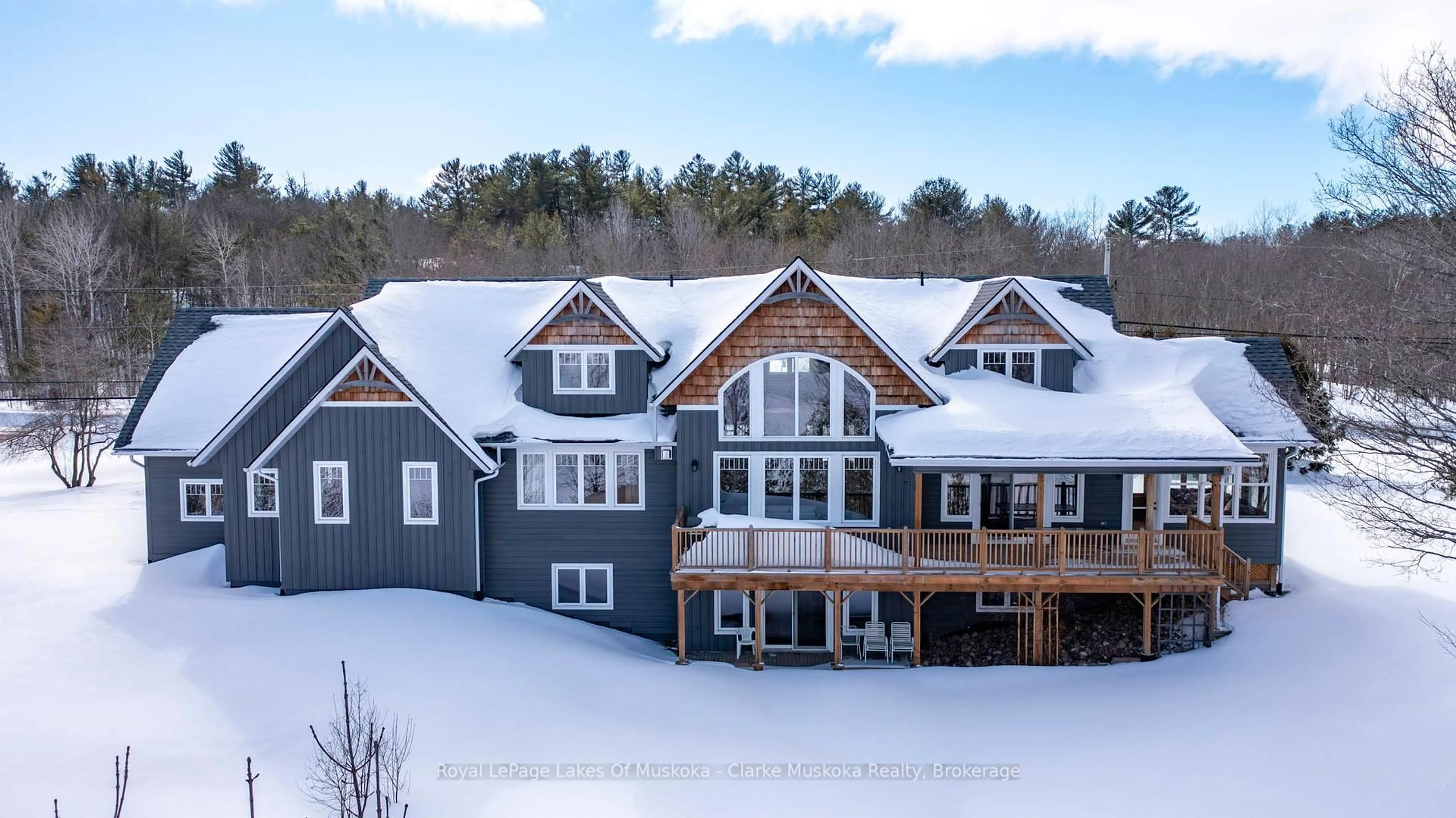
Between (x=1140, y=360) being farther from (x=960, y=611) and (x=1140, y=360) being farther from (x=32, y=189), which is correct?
(x=32, y=189)

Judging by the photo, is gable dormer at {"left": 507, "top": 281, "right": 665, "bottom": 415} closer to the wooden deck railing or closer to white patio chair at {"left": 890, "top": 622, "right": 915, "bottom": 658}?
the wooden deck railing

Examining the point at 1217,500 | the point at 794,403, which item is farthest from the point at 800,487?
the point at 1217,500

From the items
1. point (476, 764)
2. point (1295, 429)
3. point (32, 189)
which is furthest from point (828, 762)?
point (32, 189)

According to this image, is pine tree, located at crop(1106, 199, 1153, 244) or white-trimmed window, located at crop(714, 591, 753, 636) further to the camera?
pine tree, located at crop(1106, 199, 1153, 244)

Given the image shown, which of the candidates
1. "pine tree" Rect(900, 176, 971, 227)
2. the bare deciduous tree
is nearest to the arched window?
the bare deciduous tree

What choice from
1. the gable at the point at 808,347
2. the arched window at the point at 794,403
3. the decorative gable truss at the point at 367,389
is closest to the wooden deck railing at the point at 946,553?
the arched window at the point at 794,403

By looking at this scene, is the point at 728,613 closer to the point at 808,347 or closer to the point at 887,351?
the point at 808,347

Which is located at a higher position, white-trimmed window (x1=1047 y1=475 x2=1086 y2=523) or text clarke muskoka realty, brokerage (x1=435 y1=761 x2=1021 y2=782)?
white-trimmed window (x1=1047 y1=475 x2=1086 y2=523)
